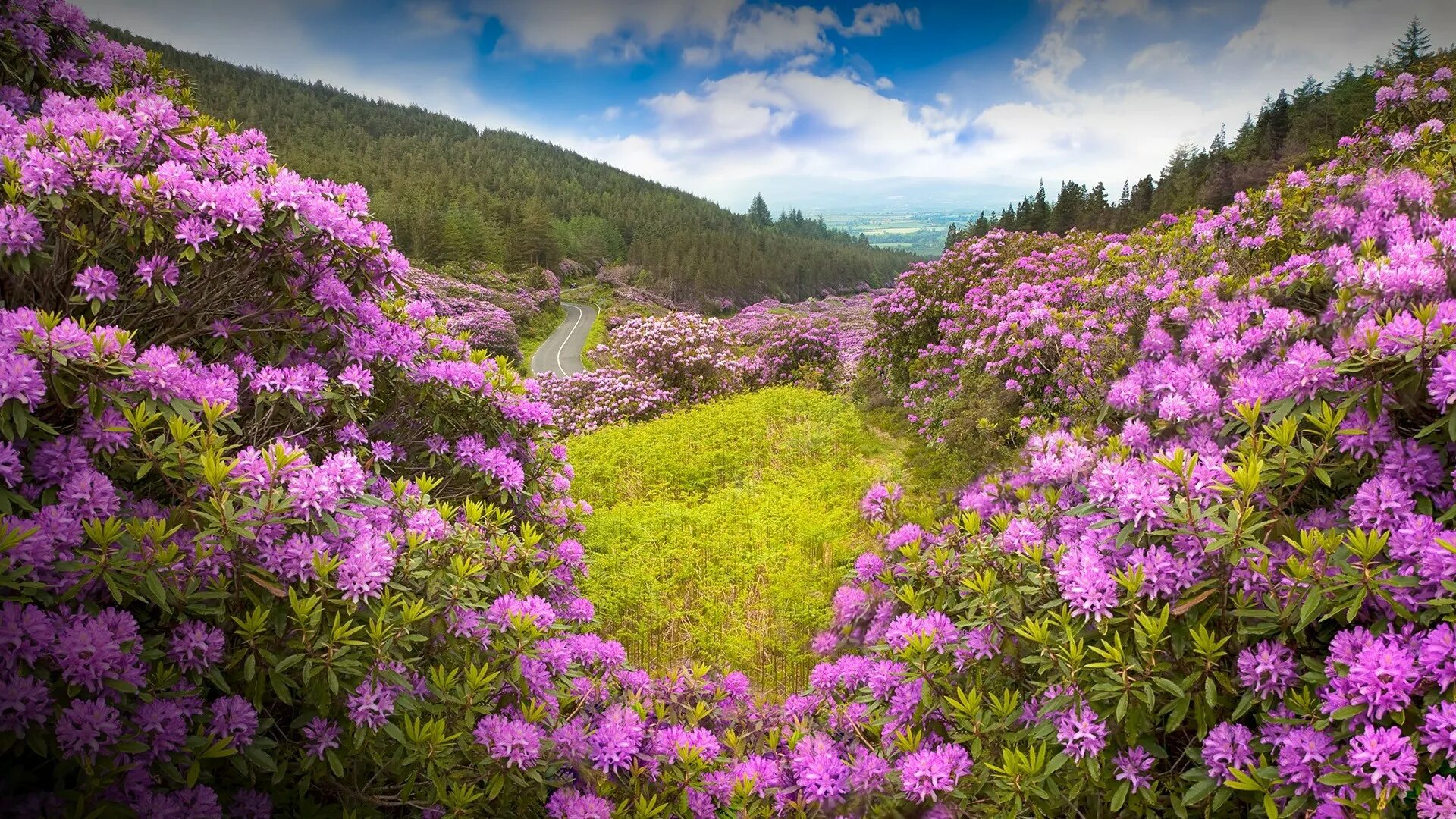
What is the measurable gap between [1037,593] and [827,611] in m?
3.41

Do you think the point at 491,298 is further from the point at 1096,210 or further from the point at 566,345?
the point at 1096,210

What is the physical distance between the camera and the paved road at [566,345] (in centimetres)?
2731

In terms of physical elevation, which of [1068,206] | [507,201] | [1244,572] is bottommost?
[1244,572]

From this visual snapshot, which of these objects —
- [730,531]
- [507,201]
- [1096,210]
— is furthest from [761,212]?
[730,531]

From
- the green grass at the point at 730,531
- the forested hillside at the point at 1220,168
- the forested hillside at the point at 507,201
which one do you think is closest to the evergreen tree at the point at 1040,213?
the forested hillside at the point at 1220,168

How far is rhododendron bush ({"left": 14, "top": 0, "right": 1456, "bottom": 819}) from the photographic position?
5.28ft

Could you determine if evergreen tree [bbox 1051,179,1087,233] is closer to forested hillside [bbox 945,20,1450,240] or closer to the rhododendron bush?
forested hillside [bbox 945,20,1450,240]

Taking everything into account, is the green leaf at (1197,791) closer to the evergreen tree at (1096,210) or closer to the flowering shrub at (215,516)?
the flowering shrub at (215,516)

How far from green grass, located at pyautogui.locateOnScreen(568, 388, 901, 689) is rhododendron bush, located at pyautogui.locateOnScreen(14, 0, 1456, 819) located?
143 cm

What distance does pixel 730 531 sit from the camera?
721 centimetres

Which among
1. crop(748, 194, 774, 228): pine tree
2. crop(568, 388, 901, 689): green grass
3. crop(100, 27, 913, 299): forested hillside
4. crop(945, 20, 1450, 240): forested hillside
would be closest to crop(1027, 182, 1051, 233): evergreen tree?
crop(945, 20, 1450, 240): forested hillside

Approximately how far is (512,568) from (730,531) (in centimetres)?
473

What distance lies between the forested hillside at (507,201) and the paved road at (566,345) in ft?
37.5

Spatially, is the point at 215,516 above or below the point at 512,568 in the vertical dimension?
above
